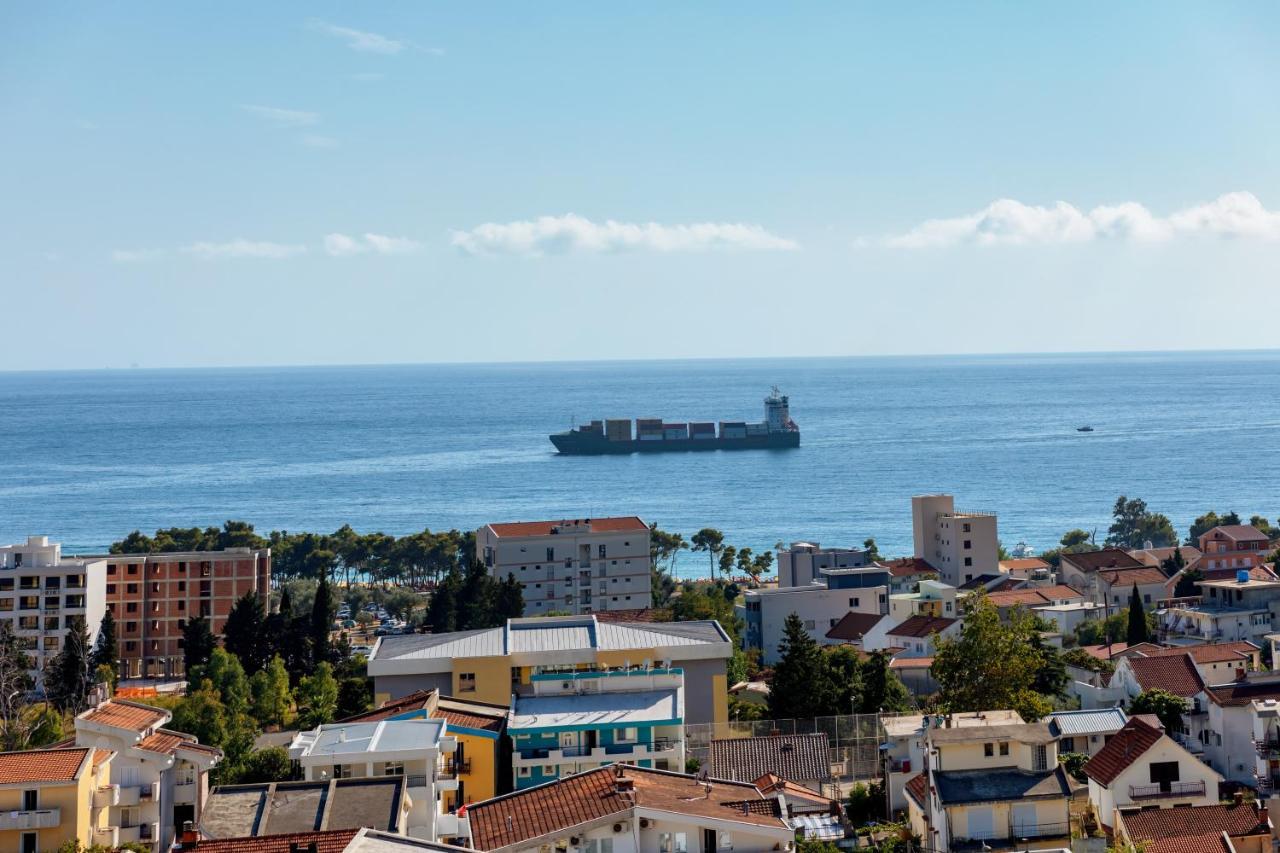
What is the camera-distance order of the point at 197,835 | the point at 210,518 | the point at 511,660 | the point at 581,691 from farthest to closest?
the point at 210,518, the point at 511,660, the point at 581,691, the point at 197,835

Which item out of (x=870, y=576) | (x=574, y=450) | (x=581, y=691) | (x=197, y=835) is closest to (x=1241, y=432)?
(x=574, y=450)

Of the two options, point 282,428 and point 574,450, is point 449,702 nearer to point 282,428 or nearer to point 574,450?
point 574,450

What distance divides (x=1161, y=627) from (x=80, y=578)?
28.7 m

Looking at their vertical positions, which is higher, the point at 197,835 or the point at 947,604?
the point at 197,835

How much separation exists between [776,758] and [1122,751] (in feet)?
14.9

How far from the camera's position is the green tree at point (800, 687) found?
23797 mm

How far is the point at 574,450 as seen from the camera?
448ft

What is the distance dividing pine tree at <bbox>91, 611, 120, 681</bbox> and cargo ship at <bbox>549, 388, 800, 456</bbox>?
9852 centimetres

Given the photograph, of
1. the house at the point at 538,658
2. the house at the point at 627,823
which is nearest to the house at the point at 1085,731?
the house at the point at 538,658

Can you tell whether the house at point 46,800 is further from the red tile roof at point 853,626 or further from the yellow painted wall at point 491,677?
the red tile roof at point 853,626

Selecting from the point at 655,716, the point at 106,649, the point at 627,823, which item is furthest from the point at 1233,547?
the point at 627,823

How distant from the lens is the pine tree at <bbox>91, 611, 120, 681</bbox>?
1414 inches

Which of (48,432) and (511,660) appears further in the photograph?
(48,432)

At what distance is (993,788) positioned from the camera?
14000 mm
